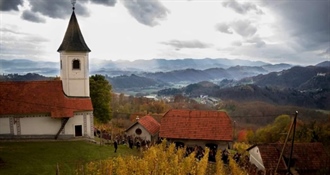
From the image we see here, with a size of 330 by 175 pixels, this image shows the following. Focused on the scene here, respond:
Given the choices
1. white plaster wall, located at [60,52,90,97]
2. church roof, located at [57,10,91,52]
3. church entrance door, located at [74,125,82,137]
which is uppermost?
church roof, located at [57,10,91,52]

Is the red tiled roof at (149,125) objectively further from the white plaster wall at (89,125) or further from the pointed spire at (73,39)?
the pointed spire at (73,39)

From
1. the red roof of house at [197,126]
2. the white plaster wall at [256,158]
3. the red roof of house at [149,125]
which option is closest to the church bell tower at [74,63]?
the red roof of house at [149,125]

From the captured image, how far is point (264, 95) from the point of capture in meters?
176

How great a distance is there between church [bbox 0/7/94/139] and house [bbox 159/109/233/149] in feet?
28.4

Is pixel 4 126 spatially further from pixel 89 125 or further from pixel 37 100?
pixel 89 125

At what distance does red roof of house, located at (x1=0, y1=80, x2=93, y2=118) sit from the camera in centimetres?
2781

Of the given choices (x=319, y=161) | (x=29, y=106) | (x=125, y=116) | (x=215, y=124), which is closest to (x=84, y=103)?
(x=29, y=106)

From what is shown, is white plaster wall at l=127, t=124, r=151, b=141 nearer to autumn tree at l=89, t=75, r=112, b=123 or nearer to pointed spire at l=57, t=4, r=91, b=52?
autumn tree at l=89, t=75, r=112, b=123

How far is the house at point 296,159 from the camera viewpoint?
27.5 metres

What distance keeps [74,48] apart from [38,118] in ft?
26.0

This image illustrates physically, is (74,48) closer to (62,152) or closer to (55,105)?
(55,105)

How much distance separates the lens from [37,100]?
2861 cm

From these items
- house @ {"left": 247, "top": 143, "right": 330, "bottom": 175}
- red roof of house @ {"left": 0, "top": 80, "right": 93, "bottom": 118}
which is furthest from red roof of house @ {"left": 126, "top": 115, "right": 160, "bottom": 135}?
house @ {"left": 247, "top": 143, "right": 330, "bottom": 175}

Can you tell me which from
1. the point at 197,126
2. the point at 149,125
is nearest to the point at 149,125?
the point at 149,125
